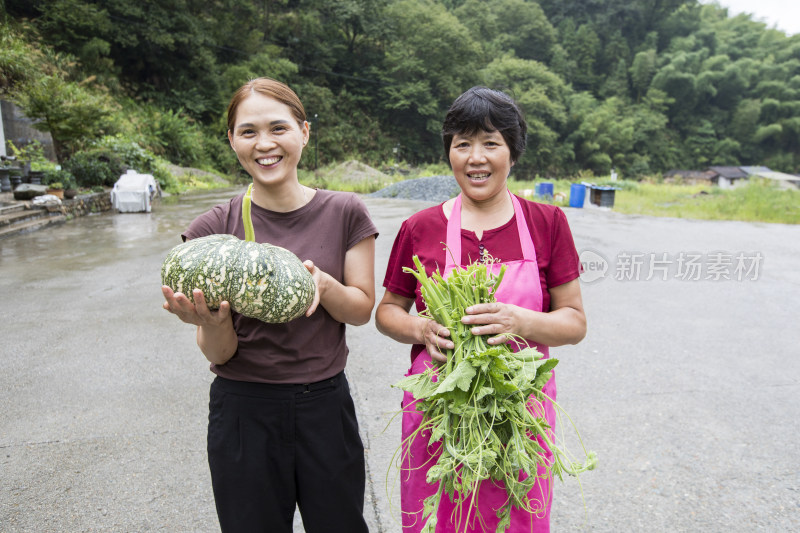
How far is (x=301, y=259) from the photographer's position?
187 centimetres

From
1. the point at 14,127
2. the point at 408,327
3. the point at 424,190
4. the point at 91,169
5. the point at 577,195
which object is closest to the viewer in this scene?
the point at 408,327

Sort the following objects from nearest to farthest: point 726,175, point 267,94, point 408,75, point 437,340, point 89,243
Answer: point 437,340
point 267,94
point 89,243
point 408,75
point 726,175

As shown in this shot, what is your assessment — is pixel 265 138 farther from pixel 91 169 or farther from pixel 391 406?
pixel 91 169

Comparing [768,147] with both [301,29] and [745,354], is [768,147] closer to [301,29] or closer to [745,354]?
[301,29]

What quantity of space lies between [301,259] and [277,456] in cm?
68

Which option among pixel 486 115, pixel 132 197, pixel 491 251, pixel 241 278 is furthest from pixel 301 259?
pixel 132 197

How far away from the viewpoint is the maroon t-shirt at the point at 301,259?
1839mm

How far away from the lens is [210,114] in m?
43.6

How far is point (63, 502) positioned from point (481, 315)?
2832mm

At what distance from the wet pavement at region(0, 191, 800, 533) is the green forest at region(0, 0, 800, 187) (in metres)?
2.41

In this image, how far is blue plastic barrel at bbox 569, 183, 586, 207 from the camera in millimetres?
22172

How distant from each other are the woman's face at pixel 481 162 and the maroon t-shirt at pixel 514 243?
151 millimetres

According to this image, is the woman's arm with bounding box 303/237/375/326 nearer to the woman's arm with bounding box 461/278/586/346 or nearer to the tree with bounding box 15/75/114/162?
the woman's arm with bounding box 461/278/586/346

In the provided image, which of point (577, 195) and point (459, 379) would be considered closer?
point (459, 379)
